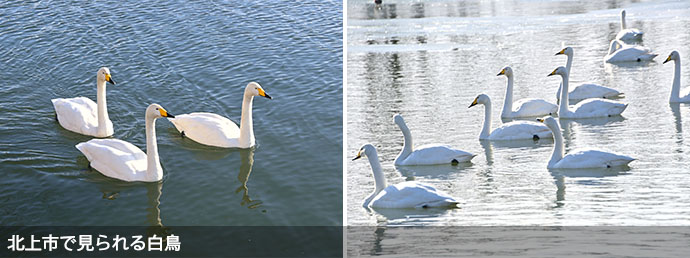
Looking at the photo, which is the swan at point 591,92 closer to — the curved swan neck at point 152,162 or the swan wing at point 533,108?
the swan wing at point 533,108

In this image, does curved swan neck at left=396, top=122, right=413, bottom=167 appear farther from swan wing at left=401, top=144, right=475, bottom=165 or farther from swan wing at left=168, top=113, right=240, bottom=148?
swan wing at left=168, top=113, right=240, bottom=148

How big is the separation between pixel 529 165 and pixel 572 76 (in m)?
6.82

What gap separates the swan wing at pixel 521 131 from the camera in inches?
477

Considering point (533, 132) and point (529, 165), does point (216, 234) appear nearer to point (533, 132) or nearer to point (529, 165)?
point (529, 165)

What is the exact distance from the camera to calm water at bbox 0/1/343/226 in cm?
Result: 973

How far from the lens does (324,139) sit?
1212 cm

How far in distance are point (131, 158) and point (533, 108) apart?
620cm

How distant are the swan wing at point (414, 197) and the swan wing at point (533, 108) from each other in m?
5.03

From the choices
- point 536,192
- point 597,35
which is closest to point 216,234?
point 536,192

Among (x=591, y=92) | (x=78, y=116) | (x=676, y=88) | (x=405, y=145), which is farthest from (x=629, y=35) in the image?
(x=78, y=116)

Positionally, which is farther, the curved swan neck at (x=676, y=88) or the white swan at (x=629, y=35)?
the white swan at (x=629, y=35)

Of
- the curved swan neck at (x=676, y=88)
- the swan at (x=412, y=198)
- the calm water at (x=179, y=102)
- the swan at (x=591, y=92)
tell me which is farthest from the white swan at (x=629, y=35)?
the swan at (x=412, y=198)

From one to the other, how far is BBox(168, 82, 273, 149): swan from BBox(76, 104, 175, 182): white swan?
4.14 ft

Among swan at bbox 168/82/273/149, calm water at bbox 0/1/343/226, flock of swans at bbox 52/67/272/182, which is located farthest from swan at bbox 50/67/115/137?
swan at bbox 168/82/273/149
